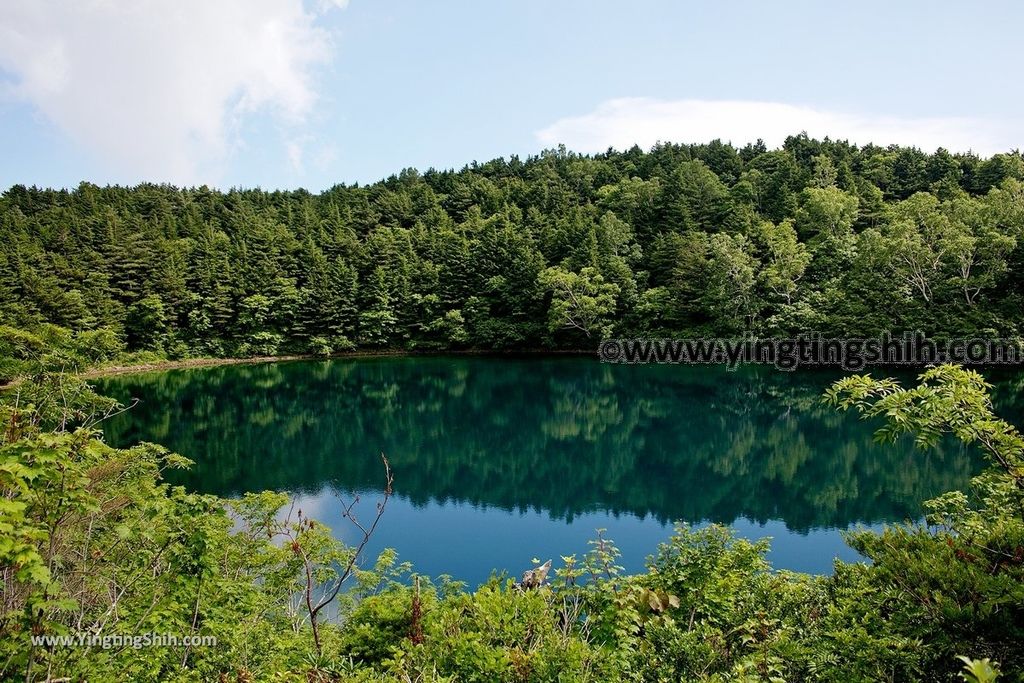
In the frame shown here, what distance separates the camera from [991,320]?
23.2 m

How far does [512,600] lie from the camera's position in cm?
444

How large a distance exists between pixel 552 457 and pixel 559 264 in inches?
882

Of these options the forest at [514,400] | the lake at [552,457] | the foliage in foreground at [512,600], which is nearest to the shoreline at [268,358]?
the forest at [514,400]

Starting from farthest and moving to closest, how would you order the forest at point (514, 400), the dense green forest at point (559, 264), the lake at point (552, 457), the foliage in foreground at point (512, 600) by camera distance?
the dense green forest at point (559, 264), the lake at point (552, 457), the forest at point (514, 400), the foliage in foreground at point (512, 600)

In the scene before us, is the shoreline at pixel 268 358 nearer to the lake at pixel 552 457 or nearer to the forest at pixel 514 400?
the forest at pixel 514 400

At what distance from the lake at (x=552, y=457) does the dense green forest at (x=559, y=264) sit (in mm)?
4472

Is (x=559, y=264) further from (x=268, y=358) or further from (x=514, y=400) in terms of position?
(x=268, y=358)

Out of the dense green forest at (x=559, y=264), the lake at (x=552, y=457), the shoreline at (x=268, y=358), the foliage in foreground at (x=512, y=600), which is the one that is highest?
the dense green forest at (x=559, y=264)

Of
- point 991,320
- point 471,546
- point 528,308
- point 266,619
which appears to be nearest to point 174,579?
point 266,619

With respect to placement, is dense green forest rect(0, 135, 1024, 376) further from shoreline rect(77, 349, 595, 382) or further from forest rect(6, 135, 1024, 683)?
shoreline rect(77, 349, 595, 382)

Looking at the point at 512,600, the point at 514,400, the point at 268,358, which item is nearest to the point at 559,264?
the point at 514,400

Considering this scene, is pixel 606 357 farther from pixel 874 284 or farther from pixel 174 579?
pixel 174 579

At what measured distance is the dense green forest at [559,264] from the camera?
1024 inches

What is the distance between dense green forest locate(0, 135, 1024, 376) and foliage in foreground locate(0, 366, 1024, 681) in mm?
23990
